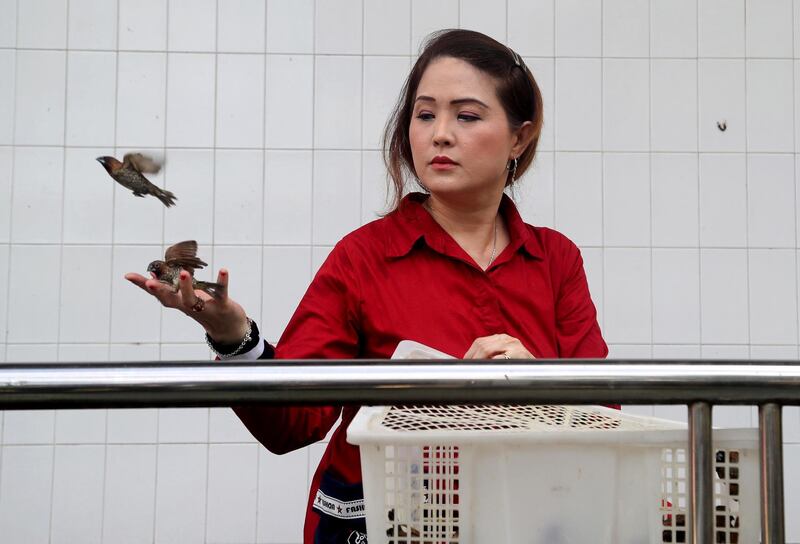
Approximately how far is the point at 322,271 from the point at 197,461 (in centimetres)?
188

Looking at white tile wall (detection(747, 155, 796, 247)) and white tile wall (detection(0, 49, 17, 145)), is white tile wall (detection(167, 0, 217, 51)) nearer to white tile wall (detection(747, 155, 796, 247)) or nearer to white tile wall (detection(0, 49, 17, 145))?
white tile wall (detection(0, 49, 17, 145))

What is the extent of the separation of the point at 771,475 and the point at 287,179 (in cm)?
239

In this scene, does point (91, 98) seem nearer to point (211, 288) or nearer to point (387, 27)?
point (387, 27)

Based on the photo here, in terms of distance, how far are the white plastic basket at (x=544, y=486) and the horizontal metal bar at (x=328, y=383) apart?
0.08 m

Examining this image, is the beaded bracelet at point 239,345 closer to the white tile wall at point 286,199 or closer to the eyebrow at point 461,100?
the eyebrow at point 461,100

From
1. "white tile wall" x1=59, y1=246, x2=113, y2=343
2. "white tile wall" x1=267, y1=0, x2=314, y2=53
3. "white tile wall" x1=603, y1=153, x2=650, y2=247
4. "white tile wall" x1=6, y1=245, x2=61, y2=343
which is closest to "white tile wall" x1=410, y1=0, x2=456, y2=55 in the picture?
"white tile wall" x1=267, y1=0, x2=314, y2=53

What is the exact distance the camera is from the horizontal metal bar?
63 centimetres

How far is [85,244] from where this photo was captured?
290 cm

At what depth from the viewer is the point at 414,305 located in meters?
1.21

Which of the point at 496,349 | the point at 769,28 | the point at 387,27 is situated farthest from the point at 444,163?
the point at 769,28

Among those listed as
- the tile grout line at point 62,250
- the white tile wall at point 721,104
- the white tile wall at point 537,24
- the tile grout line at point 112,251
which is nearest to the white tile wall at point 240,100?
the tile grout line at point 112,251

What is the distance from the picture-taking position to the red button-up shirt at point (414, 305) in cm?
116

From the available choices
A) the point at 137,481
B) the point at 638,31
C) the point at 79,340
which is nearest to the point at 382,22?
the point at 638,31

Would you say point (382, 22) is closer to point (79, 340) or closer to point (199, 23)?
point (199, 23)
